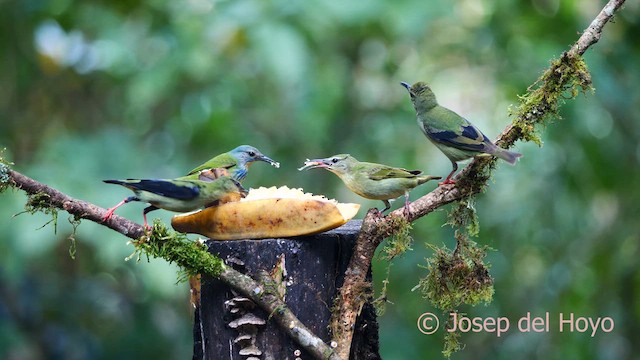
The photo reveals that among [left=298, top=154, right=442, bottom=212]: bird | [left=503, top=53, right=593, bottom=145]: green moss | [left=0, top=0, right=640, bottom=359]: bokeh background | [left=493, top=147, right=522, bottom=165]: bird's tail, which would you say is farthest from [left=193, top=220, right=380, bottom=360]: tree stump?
[left=0, top=0, right=640, bottom=359]: bokeh background

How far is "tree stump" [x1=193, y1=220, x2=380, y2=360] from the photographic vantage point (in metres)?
3.18

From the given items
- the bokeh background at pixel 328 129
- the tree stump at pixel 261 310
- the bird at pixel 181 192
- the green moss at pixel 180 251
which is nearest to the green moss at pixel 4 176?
the bird at pixel 181 192

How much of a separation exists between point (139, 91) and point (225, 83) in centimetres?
76

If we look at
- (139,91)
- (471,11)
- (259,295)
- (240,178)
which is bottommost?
(259,295)

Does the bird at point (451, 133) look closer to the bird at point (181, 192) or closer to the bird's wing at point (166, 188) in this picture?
the bird at point (181, 192)

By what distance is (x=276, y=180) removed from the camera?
696 centimetres

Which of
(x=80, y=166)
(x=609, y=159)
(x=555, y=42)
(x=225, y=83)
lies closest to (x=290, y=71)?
(x=225, y=83)

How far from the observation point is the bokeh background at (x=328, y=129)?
614 centimetres

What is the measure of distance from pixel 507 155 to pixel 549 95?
33 cm

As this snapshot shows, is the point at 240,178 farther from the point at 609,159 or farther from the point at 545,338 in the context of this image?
the point at 545,338

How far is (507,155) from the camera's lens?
10.7 ft

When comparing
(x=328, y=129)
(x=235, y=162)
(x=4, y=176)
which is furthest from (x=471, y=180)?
(x=328, y=129)

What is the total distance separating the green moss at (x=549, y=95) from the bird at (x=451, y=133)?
15 centimetres

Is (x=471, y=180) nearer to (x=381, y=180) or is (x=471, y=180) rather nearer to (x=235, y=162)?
(x=381, y=180)
